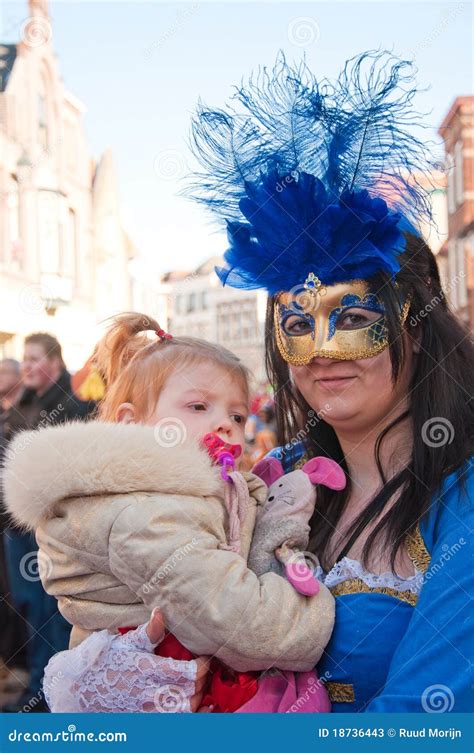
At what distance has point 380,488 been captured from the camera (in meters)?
2.09

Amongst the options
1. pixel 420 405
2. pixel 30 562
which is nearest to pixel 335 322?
pixel 420 405

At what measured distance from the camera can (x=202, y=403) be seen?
2254 millimetres

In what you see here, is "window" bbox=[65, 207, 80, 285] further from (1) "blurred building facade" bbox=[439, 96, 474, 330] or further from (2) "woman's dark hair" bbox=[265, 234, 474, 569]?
(2) "woman's dark hair" bbox=[265, 234, 474, 569]

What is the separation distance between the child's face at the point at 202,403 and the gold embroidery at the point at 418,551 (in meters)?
0.61

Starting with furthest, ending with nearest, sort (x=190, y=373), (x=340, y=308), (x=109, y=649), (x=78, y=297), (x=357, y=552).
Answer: (x=78, y=297) → (x=190, y=373) → (x=340, y=308) → (x=357, y=552) → (x=109, y=649)

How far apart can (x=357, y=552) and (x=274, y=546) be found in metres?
0.21

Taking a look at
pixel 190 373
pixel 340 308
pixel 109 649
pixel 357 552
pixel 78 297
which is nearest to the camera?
pixel 109 649

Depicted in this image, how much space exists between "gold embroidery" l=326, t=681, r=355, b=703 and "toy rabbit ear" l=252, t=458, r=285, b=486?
2.01 ft

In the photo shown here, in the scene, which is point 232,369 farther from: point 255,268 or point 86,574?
point 86,574

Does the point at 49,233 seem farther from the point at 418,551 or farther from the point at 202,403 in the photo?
the point at 418,551

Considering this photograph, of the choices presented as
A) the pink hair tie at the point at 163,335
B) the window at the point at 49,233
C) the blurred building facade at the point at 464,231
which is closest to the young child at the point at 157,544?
the pink hair tie at the point at 163,335

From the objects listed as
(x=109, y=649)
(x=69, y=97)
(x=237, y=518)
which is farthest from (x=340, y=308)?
(x=69, y=97)

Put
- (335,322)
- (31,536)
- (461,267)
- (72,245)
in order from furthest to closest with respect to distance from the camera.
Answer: (461,267) < (72,245) < (31,536) < (335,322)

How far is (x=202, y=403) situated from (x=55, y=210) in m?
14.9
